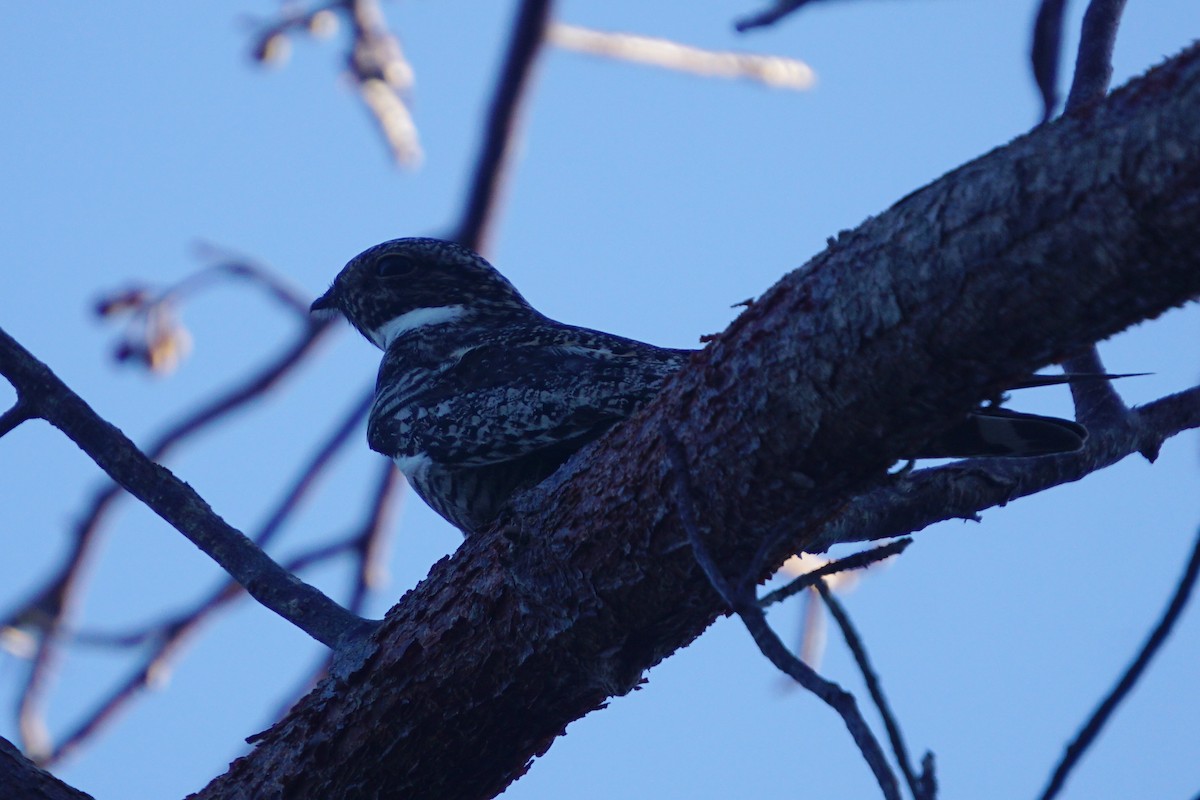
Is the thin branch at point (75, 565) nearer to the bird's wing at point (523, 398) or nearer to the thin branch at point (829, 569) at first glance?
the bird's wing at point (523, 398)

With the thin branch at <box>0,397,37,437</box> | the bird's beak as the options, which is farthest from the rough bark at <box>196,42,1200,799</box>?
the bird's beak

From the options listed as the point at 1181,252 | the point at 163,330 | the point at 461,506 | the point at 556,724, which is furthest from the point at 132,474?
the point at 1181,252

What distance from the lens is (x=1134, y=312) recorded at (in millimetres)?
2338

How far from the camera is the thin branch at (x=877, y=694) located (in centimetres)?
185

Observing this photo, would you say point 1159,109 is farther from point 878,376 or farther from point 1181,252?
point 878,376

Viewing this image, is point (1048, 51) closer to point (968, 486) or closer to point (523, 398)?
point (968, 486)

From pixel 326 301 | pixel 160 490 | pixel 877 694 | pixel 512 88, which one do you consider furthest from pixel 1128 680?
pixel 326 301

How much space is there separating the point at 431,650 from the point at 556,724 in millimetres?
396

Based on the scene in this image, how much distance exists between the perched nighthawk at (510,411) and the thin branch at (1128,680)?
1.01 m

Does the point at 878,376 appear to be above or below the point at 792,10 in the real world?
below

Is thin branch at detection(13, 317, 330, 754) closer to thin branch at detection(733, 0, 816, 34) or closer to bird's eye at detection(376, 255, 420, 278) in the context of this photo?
bird's eye at detection(376, 255, 420, 278)

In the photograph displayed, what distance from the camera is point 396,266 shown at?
5.61 meters

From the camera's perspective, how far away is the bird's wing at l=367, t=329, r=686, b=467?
12.5 ft

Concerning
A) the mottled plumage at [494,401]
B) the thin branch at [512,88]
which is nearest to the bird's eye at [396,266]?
the mottled plumage at [494,401]
